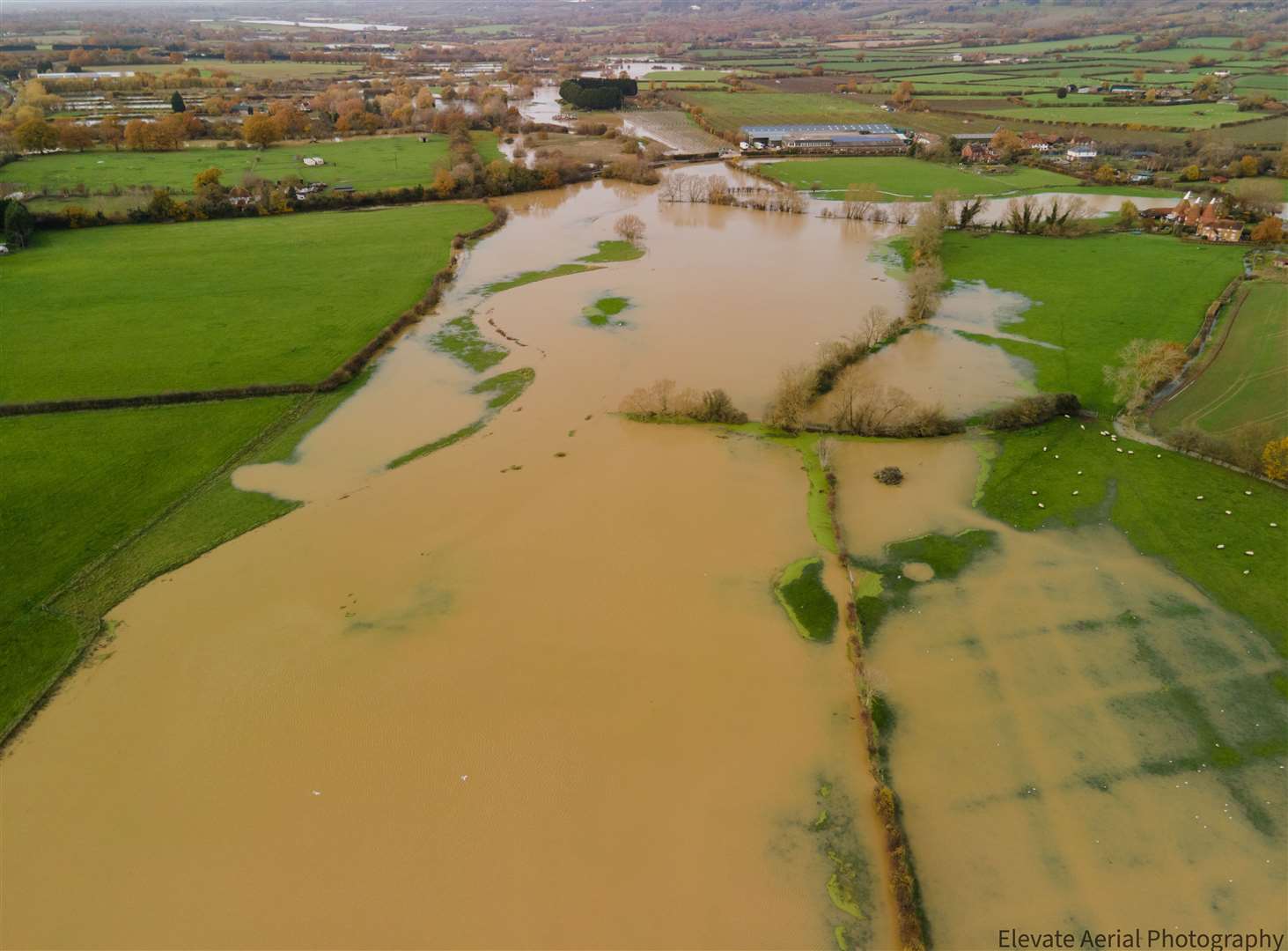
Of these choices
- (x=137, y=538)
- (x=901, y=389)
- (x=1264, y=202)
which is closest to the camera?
(x=137, y=538)

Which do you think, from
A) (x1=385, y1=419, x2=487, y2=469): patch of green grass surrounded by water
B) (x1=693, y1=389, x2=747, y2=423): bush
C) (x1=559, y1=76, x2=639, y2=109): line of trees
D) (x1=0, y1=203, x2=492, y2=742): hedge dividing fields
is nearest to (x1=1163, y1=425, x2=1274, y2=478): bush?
(x1=693, y1=389, x2=747, y2=423): bush

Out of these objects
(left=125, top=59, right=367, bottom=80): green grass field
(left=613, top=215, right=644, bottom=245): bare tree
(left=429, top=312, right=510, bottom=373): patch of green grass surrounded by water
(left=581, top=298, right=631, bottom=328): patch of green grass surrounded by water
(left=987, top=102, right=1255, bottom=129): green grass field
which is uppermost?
(left=125, top=59, right=367, bottom=80): green grass field

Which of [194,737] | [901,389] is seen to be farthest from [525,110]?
[194,737]

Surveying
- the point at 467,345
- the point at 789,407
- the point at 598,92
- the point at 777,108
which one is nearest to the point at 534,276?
the point at 467,345

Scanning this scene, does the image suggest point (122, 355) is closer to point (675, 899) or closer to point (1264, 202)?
point (675, 899)

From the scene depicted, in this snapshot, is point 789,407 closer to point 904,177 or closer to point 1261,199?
point 1261,199

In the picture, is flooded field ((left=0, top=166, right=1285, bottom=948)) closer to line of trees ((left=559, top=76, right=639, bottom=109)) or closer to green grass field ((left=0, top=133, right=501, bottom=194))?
green grass field ((left=0, top=133, right=501, bottom=194))
